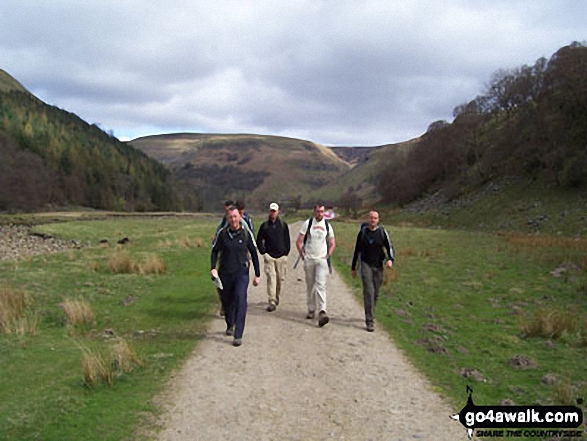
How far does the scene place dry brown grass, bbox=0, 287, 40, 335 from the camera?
29.5ft

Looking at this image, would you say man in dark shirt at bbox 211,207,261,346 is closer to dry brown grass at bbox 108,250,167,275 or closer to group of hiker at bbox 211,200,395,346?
group of hiker at bbox 211,200,395,346

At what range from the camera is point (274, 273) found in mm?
10969

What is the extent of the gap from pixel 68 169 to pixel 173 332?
11717 cm

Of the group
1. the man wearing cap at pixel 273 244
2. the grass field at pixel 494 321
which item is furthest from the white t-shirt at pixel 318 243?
the grass field at pixel 494 321

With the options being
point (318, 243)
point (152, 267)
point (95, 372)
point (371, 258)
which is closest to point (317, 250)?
point (318, 243)

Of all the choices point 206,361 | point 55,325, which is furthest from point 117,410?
point 55,325

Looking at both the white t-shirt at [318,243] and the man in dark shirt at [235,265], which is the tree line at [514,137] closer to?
the white t-shirt at [318,243]

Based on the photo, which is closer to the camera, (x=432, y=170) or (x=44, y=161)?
(x=432, y=170)

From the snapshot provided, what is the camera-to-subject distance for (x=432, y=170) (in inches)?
3046

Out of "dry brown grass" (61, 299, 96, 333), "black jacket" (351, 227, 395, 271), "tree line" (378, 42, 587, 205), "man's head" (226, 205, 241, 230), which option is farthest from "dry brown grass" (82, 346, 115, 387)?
"tree line" (378, 42, 587, 205)

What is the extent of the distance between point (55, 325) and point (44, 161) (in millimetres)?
111110

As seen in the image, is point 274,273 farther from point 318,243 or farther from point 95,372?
point 95,372

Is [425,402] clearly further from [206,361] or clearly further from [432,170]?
[432,170]

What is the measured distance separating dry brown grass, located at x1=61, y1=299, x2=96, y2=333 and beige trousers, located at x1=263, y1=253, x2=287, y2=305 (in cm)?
390
